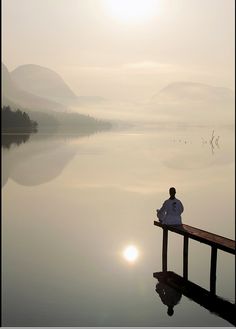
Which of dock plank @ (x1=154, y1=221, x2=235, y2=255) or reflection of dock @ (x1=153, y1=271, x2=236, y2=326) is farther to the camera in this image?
reflection of dock @ (x1=153, y1=271, x2=236, y2=326)

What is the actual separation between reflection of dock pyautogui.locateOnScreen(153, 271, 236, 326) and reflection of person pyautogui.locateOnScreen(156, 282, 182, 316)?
0.11 meters

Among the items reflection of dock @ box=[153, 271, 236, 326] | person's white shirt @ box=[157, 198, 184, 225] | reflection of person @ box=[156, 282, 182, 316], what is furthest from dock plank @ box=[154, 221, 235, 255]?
reflection of person @ box=[156, 282, 182, 316]

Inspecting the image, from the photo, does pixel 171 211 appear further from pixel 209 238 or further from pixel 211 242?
pixel 211 242

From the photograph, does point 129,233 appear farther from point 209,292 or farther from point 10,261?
point 209,292

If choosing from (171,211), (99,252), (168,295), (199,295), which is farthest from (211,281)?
(99,252)

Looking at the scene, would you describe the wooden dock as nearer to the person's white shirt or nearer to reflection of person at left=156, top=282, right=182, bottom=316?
the person's white shirt

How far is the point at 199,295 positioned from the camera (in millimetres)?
15805

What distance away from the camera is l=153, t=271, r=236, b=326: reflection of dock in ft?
47.7

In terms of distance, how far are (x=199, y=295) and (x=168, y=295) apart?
1041 millimetres

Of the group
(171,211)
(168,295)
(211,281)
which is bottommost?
(168,295)

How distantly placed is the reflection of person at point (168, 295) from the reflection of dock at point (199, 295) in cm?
11

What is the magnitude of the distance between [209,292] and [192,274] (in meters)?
2.36

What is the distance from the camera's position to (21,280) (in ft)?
56.4

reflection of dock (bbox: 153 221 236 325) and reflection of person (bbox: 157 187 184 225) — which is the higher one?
reflection of person (bbox: 157 187 184 225)
